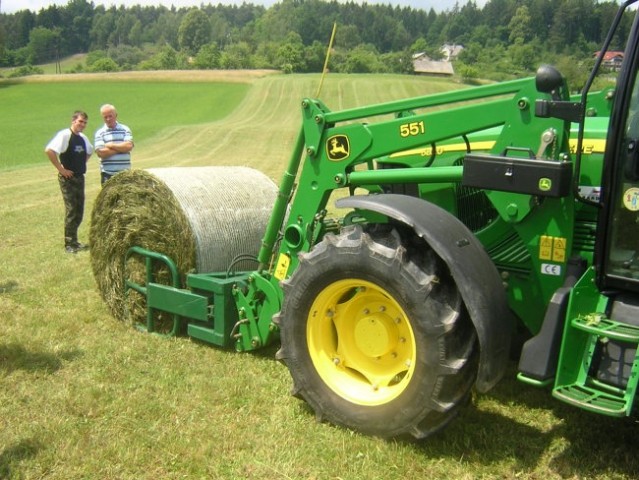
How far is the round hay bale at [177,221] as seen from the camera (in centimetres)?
525

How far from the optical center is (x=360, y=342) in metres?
3.79

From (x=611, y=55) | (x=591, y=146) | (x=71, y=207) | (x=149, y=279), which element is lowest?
(x=71, y=207)

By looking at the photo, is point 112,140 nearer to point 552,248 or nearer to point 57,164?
point 57,164

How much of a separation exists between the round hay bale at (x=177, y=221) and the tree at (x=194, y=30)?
121872 millimetres

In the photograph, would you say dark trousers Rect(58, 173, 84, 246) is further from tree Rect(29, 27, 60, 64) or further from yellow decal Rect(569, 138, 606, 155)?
tree Rect(29, 27, 60, 64)

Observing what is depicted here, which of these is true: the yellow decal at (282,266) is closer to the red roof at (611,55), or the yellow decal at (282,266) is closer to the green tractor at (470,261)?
the green tractor at (470,261)

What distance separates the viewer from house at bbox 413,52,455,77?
53075mm

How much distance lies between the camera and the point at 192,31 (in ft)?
409

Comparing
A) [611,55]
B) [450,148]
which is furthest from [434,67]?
[611,55]

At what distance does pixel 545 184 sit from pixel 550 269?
1.70 ft

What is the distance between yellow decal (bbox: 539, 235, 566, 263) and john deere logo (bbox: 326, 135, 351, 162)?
4.08 ft

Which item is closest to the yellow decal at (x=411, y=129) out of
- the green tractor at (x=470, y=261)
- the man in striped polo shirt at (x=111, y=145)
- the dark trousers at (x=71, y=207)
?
the green tractor at (x=470, y=261)

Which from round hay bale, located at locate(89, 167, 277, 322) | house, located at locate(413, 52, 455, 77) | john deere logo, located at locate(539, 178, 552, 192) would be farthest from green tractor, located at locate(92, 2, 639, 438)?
house, located at locate(413, 52, 455, 77)

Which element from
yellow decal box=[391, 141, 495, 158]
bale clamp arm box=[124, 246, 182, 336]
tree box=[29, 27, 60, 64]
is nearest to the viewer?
yellow decal box=[391, 141, 495, 158]
